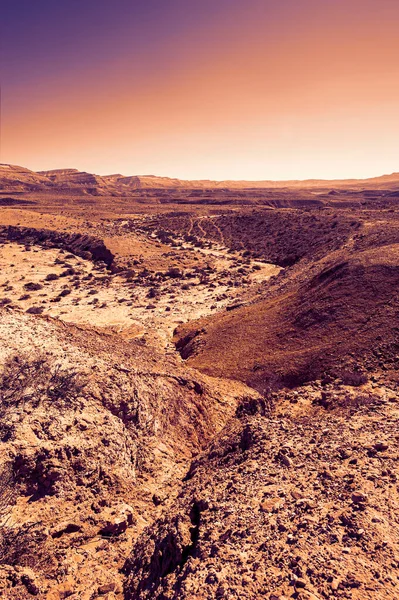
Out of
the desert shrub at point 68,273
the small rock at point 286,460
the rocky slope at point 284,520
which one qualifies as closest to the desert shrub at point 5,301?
the desert shrub at point 68,273

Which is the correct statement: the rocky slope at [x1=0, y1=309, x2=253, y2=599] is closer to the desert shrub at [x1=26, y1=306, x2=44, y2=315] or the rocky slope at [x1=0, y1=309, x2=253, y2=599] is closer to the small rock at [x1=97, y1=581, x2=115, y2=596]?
the small rock at [x1=97, y1=581, x2=115, y2=596]

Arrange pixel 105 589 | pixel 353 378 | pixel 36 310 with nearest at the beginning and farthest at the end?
1. pixel 105 589
2. pixel 353 378
3. pixel 36 310

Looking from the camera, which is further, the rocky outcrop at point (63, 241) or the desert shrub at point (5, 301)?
the rocky outcrop at point (63, 241)

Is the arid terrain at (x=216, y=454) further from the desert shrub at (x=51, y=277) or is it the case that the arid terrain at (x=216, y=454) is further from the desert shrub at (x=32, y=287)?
the desert shrub at (x=51, y=277)

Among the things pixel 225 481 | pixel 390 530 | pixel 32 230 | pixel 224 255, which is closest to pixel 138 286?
pixel 224 255

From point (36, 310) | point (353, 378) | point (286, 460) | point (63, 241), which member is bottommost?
point (36, 310)

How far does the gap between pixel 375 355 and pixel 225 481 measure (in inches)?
319

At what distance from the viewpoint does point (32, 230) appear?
5741 centimetres

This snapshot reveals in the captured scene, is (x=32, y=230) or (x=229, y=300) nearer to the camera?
(x=229, y=300)

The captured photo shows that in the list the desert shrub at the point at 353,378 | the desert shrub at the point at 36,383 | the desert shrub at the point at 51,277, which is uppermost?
the desert shrub at the point at 36,383

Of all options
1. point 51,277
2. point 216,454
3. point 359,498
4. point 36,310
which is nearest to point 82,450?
point 216,454

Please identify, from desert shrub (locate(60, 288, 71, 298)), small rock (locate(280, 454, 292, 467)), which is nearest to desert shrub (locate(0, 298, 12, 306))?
desert shrub (locate(60, 288, 71, 298))

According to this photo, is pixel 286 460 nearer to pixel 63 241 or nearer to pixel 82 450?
pixel 82 450

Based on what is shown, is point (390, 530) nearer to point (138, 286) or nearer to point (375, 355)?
point (375, 355)
